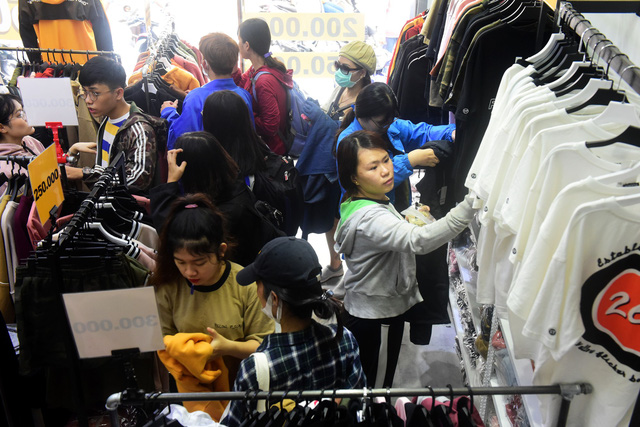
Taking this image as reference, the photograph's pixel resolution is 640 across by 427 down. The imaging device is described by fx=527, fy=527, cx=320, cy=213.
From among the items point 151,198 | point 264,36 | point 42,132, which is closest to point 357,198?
point 151,198

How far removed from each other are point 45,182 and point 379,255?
1.44 metres

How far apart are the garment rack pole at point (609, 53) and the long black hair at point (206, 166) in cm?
158

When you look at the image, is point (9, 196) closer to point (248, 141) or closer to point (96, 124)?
point (248, 141)

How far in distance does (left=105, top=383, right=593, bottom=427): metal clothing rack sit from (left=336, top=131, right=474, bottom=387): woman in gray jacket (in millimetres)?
821

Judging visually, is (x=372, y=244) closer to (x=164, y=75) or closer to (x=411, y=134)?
(x=411, y=134)

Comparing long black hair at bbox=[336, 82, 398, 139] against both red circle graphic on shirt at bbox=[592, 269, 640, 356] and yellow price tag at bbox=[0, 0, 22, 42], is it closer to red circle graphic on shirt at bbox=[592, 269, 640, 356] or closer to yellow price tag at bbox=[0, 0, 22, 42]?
red circle graphic on shirt at bbox=[592, 269, 640, 356]

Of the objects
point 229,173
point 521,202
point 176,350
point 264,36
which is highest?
point 264,36

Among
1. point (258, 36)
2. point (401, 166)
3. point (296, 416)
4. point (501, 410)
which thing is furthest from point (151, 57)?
point (296, 416)

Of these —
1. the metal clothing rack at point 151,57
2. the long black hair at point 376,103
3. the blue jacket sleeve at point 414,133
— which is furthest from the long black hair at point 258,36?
the long black hair at point 376,103

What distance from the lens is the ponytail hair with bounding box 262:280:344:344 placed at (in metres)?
1.64

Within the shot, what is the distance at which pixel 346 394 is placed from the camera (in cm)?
133

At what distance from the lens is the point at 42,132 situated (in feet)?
13.3

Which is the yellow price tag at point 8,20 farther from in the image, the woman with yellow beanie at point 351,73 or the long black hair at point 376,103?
the long black hair at point 376,103

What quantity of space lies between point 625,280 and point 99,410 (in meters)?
2.53
